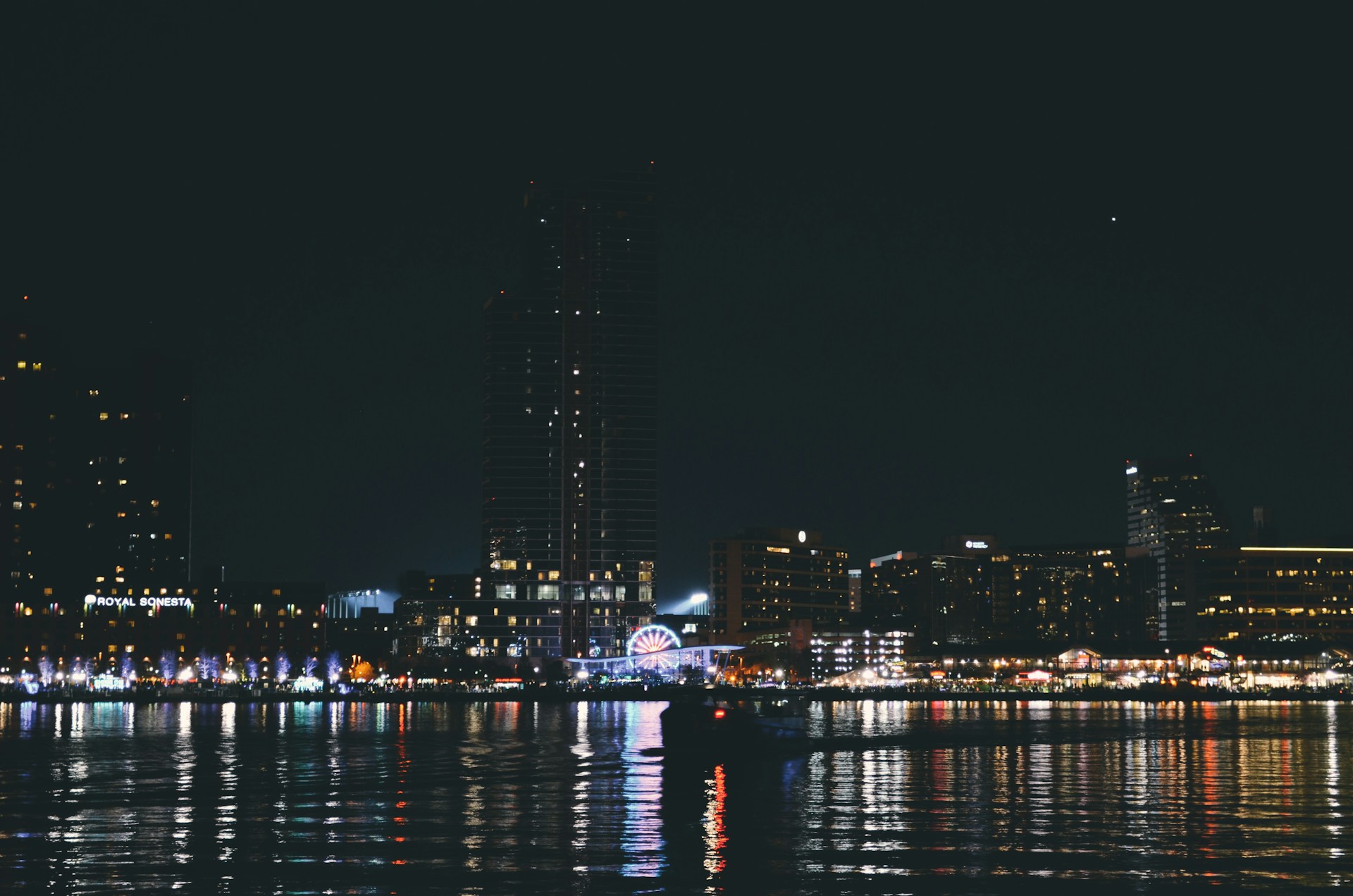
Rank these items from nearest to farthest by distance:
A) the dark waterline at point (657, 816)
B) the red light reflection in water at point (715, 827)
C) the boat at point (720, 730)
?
the dark waterline at point (657, 816)
the red light reflection in water at point (715, 827)
the boat at point (720, 730)

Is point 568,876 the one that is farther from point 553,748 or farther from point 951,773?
point 553,748

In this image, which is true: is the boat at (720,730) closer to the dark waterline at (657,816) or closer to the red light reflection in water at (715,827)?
the dark waterline at (657,816)

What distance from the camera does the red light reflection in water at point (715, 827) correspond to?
40.0 m

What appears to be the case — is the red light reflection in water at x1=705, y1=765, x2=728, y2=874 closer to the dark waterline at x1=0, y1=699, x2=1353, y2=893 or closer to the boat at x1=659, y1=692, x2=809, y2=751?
the dark waterline at x1=0, y1=699, x2=1353, y2=893

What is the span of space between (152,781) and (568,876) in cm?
3451

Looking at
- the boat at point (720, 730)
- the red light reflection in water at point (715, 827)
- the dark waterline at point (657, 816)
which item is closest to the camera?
the dark waterline at point (657, 816)

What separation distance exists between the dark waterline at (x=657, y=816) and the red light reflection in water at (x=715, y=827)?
0.65 feet

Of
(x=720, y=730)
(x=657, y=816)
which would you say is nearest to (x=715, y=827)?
(x=657, y=816)

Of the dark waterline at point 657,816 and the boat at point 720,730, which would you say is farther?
the boat at point 720,730

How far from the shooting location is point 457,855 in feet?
134

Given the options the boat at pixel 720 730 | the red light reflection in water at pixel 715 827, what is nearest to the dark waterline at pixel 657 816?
the red light reflection in water at pixel 715 827

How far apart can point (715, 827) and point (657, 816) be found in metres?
3.66

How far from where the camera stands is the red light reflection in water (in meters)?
40.0

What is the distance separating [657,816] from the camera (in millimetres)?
51500
